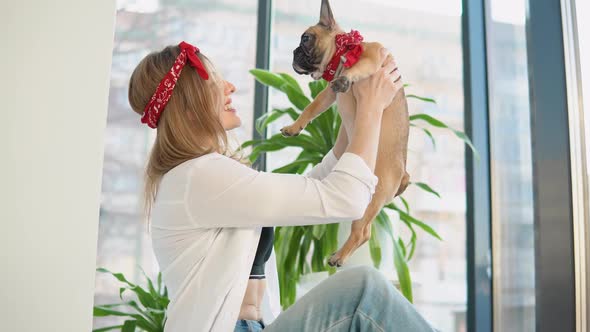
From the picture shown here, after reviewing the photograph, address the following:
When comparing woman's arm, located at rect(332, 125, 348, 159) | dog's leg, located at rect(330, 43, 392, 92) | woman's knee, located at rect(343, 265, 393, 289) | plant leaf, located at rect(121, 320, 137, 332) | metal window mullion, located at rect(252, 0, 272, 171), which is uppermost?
metal window mullion, located at rect(252, 0, 272, 171)

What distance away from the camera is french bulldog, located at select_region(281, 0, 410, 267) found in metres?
1.15

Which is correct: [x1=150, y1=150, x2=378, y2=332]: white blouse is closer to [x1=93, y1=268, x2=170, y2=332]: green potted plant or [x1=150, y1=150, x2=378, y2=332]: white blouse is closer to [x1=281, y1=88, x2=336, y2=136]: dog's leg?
[x1=281, y1=88, x2=336, y2=136]: dog's leg

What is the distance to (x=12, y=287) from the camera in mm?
1101

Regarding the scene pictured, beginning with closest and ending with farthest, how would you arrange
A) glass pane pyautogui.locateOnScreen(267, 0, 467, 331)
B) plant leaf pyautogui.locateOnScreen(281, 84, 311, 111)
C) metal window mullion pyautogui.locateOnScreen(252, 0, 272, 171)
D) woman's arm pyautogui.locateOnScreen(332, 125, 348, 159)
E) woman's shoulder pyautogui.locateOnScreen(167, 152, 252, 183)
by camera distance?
woman's shoulder pyautogui.locateOnScreen(167, 152, 252, 183), woman's arm pyautogui.locateOnScreen(332, 125, 348, 159), plant leaf pyautogui.locateOnScreen(281, 84, 311, 111), glass pane pyautogui.locateOnScreen(267, 0, 467, 331), metal window mullion pyautogui.locateOnScreen(252, 0, 272, 171)

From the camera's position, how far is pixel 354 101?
3.99 feet

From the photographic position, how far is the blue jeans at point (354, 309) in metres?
1.10

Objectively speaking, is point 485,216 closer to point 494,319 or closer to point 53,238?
point 494,319

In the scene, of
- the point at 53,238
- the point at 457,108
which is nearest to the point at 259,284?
the point at 53,238

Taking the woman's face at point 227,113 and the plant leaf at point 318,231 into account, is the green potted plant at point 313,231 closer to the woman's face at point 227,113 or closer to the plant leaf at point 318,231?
the plant leaf at point 318,231

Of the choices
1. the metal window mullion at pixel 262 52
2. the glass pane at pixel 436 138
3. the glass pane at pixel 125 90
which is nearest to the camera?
the glass pane at pixel 436 138

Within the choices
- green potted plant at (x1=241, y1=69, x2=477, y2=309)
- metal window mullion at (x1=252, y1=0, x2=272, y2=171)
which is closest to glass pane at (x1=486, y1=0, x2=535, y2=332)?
green potted plant at (x1=241, y1=69, x2=477, y2=309)

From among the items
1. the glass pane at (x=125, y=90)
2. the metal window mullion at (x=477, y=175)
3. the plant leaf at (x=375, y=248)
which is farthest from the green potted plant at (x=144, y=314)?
the metal window mullion at (x=477, y=175)

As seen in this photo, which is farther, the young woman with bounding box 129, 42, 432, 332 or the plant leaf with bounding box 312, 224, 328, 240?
the plant leaf with bounding box 312, 224, 328, 240

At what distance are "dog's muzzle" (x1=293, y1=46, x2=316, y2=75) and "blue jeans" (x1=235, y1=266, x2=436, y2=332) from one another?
0.44 meters
